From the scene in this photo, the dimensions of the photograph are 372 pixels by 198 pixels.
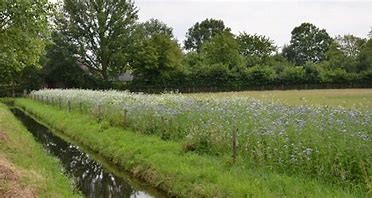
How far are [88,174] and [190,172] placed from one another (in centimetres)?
598

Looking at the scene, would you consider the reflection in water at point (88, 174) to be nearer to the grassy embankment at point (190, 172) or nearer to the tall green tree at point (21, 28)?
the grassy embankment at point (190, 172)

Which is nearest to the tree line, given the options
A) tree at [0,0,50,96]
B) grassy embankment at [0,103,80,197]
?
tree at [0,0,50,96]

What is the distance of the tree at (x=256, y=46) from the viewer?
107125mm

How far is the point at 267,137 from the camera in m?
14.6

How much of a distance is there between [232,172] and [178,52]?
2631 inches

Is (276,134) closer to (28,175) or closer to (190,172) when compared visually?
(190,172)

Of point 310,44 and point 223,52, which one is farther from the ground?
point 310,44

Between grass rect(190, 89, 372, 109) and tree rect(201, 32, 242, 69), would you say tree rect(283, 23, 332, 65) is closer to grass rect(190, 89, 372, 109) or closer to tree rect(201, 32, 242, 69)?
tree rect(201, 32, 242, 69)

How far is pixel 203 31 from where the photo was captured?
137125mm

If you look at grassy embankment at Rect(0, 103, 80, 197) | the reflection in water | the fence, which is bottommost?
the reflection in water

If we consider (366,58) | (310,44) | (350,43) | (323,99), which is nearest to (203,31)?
(310,44)

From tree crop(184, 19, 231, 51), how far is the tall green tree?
112 m

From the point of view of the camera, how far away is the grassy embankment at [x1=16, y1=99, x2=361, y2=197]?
458 inches

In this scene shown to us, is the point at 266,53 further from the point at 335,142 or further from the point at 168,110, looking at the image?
the point at 335,142
